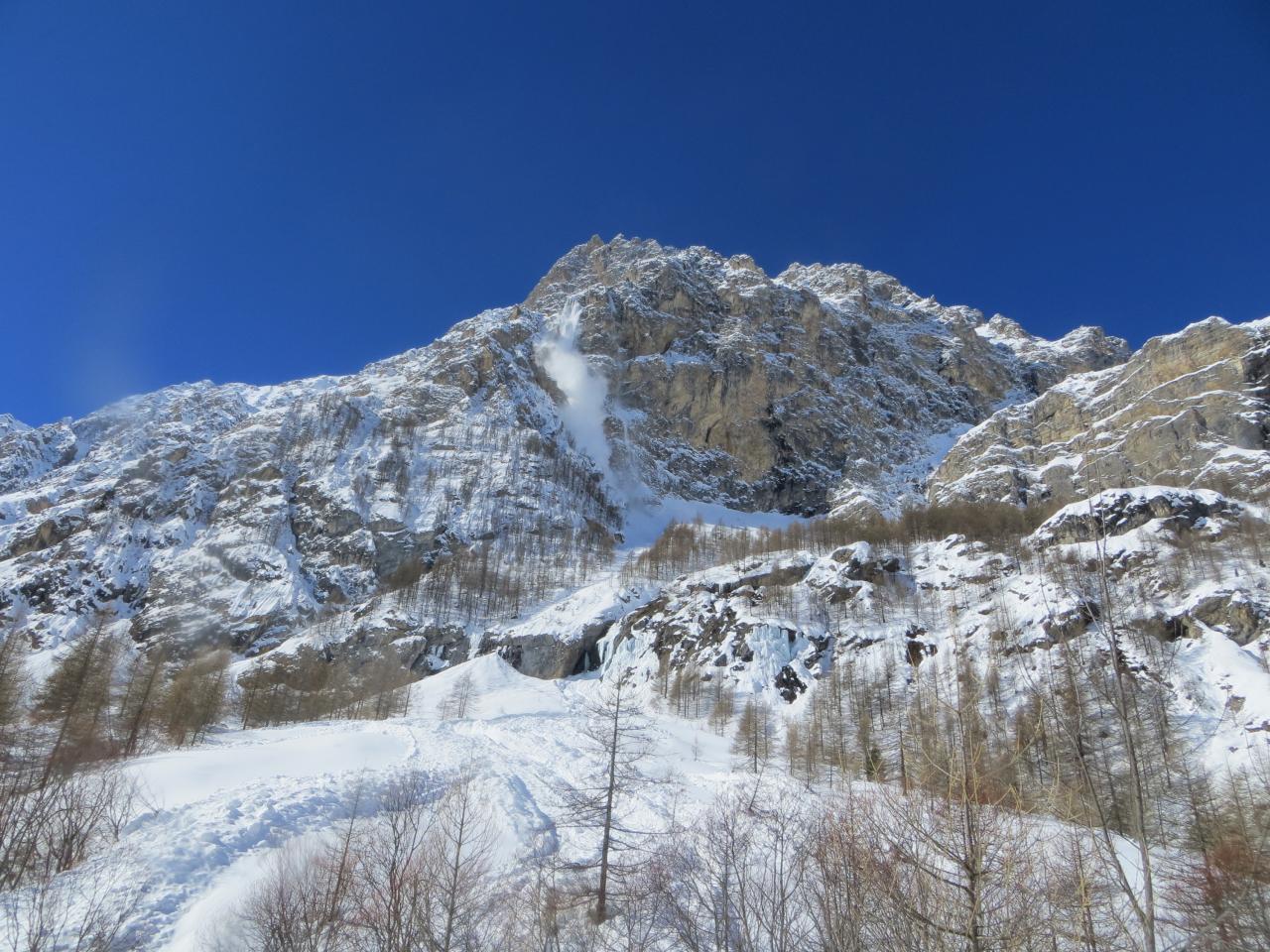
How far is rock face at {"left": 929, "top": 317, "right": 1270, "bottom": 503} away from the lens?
107 meters

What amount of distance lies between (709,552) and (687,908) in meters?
106

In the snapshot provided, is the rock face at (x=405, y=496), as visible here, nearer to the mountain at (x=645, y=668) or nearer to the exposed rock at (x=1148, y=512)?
the mountain at (x=645, y=668)

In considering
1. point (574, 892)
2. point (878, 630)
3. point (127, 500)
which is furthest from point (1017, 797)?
point (127, 500)

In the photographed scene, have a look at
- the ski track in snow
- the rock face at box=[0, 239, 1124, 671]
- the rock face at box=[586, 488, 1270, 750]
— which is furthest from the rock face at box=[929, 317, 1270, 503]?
the ski track in snow

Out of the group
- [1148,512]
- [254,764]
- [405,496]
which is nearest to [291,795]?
[254,764]

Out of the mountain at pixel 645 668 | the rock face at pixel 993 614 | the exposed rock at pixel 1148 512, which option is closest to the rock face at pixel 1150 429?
the mountain at pixel 645 668

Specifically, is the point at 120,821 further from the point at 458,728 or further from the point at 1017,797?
the point at 458,728

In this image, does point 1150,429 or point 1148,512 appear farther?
point 1150,429

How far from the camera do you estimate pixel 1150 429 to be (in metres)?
117

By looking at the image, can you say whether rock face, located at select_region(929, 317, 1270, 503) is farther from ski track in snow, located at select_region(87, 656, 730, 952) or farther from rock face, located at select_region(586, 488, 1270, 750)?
ski track in snow, located at select_region(87, 656, 730, 952)

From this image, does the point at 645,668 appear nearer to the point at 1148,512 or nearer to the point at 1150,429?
the point at 1148,512

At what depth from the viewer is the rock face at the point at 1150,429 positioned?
352 ft

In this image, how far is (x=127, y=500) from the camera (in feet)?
442

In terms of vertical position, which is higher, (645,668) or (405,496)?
(405,496)
